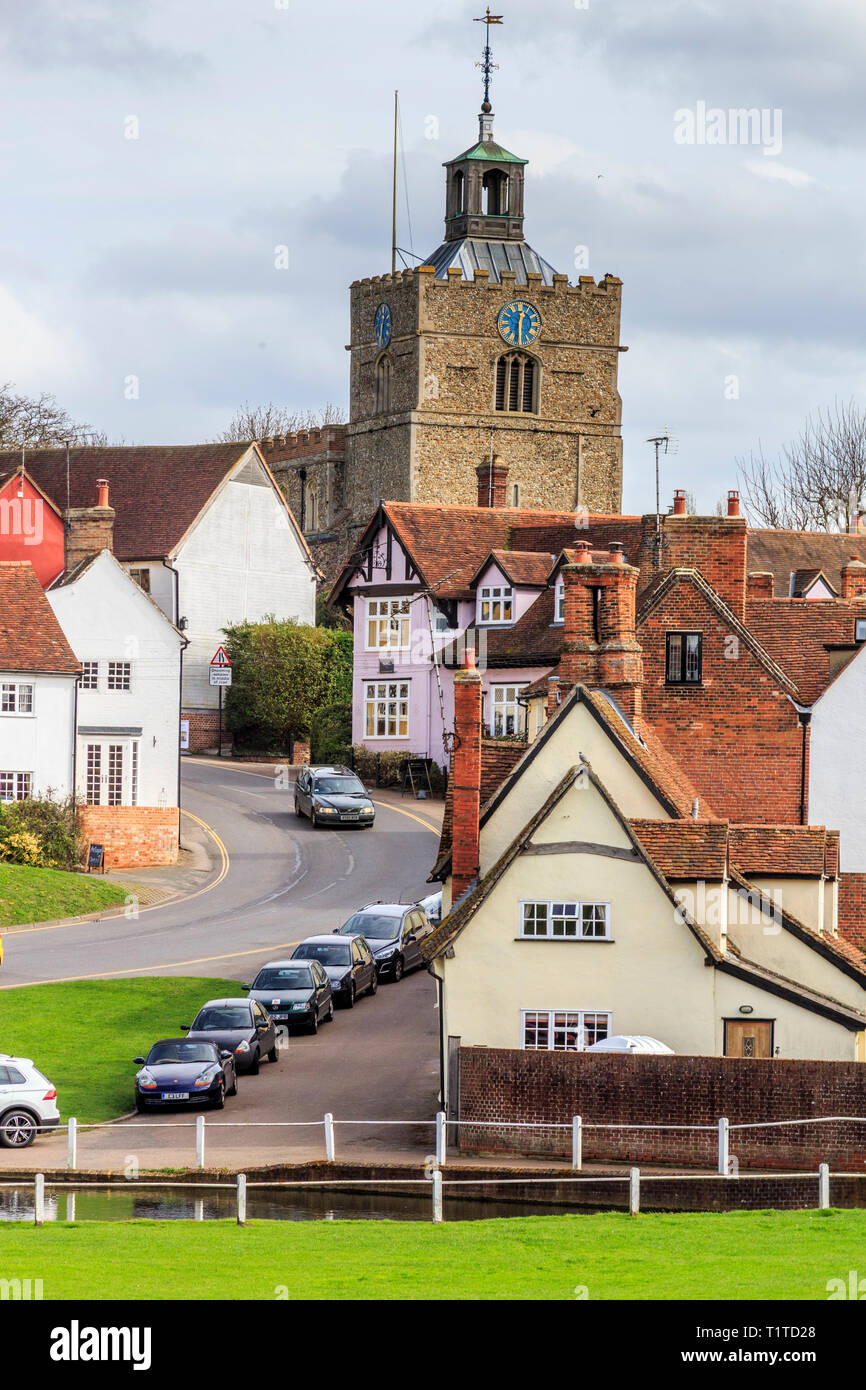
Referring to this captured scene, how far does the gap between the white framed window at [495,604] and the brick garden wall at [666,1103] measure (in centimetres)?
3939

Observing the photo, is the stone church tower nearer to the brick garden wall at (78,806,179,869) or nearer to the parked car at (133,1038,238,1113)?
the brick garden wall at (78,806,179,869)

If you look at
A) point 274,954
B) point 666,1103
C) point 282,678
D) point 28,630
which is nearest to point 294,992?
point 274,954

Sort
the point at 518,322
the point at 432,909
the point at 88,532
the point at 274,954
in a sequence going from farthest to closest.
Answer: the point at 518,322, the point at 88,532, the point at 432,909, the point at 274,954

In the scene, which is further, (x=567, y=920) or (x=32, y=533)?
(x=32, y=533)

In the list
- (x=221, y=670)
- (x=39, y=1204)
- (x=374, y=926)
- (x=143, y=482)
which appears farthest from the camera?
(x=143, y=482)

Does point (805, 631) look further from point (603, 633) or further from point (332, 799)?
point (332, 799)

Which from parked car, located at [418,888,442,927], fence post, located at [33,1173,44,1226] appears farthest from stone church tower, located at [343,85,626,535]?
fence post, located at [33,1173,44,1226]

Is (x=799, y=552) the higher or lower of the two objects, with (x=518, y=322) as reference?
lower

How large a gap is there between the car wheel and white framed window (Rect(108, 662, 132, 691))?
30.3 meters

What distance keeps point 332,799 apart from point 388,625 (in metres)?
12.4

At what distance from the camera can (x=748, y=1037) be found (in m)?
31.5

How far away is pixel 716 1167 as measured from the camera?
28.5 meters

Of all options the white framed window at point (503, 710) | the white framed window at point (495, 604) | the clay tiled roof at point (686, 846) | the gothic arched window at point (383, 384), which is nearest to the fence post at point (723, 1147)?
the clay tiled roof at point (686, 846)

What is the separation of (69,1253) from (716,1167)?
10614mm
